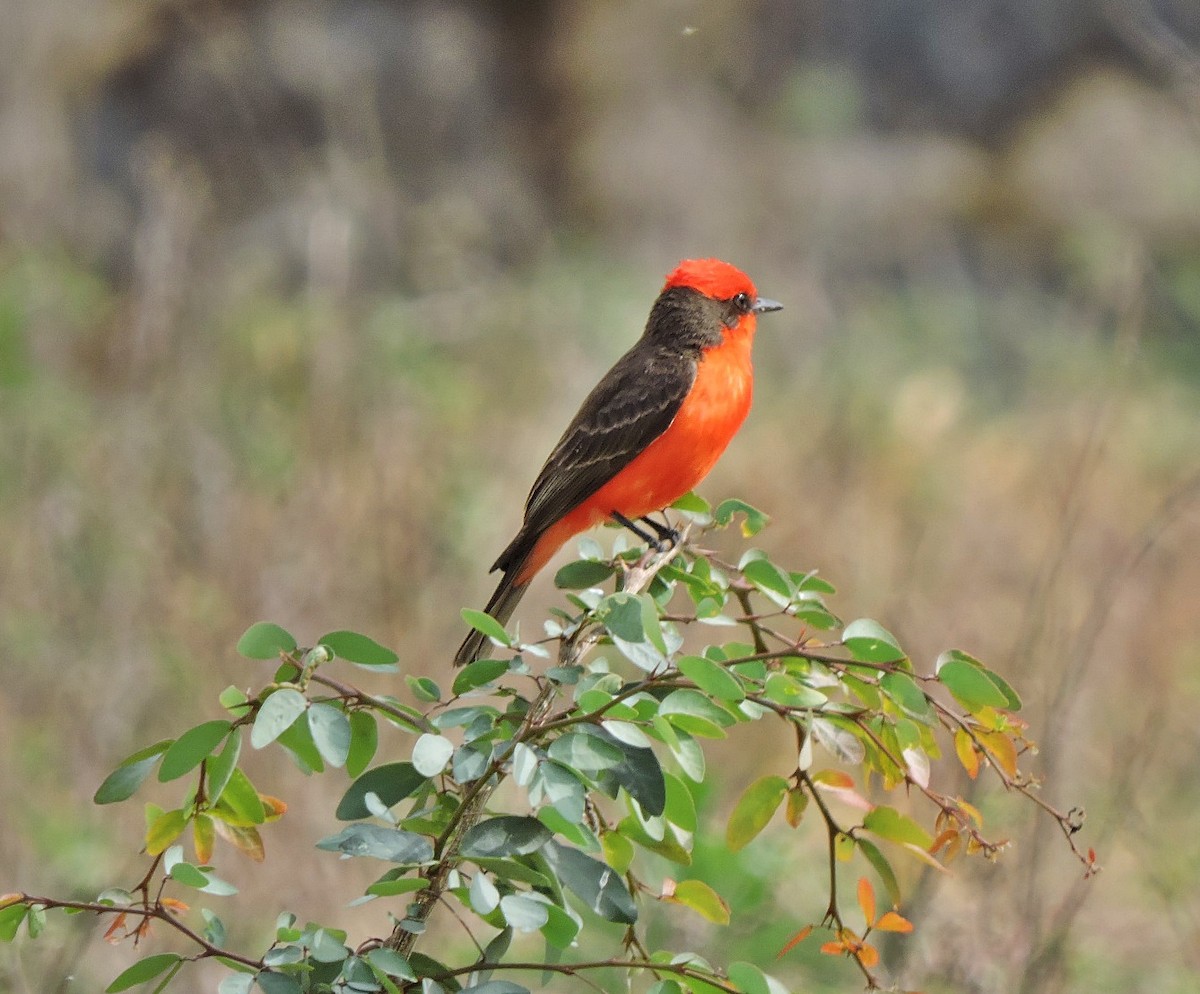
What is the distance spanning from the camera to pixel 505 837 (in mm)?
1578

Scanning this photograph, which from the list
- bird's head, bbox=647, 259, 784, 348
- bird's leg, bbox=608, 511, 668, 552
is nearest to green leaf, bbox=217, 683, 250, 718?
bird's leg, bbox=608, 511, 668, 552

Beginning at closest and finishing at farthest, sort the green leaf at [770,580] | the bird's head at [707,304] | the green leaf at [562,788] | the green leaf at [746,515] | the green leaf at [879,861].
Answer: the green leaf at [562,788]
the green leaf at [879,861]
the green leaf at [770,580]
the green leaf at [746,515]
the bird's head at [707,304]

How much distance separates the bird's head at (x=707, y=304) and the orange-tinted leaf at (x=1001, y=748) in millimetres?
2408

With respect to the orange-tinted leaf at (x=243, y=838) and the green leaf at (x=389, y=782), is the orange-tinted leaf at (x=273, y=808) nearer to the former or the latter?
the orange-tinted leaf at (x=243, y=838)

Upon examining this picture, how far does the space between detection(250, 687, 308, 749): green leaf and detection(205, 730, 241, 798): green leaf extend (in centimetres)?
6

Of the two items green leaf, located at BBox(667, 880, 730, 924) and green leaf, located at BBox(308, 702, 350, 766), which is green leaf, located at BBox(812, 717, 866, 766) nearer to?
green leaf, located at BBox(667, 880, 730, 924)

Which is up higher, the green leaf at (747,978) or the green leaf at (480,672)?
the green leaf at (480,672)

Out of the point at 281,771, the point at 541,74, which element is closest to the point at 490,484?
the point at 281,771

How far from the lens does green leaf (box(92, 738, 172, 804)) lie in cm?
161

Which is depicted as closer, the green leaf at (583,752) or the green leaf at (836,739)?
the green leaf at (583,752)

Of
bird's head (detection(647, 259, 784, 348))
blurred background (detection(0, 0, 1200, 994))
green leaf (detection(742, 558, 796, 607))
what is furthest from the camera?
blurred background (detection(0, 0, 1200, 994))

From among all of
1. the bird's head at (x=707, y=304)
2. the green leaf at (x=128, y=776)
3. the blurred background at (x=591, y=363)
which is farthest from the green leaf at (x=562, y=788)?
the bird's head at (x=707, y=304)

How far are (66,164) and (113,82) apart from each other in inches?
32.2

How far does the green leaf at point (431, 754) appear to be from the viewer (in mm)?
1521
